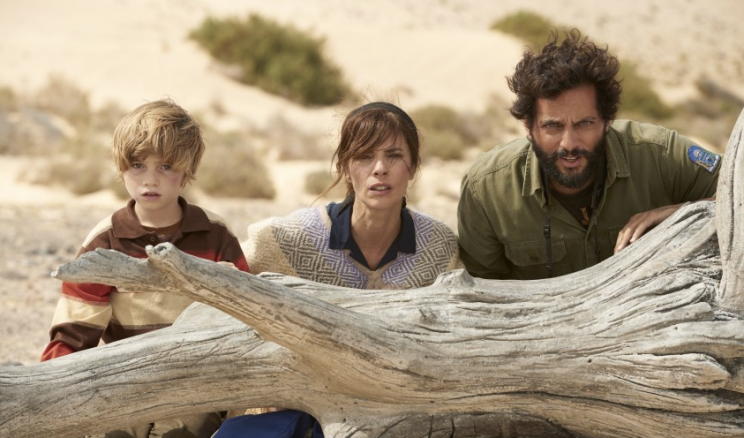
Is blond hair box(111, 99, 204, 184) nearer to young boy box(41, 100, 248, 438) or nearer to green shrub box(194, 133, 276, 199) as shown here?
young boy box(41, 100, 248, 438)

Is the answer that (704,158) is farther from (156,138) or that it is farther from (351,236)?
(156,138)

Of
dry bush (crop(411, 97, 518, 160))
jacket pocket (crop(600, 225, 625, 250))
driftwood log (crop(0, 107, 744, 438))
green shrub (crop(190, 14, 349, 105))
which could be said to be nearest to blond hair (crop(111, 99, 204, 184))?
driftwood log (crop(0, 107, 744, 438))

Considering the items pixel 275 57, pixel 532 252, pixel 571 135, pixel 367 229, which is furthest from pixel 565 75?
pixel 275 57

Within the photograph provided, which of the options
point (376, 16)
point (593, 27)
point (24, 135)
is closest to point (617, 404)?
point (24, 135)

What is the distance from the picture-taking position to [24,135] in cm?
1295

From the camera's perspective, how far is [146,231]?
3.52 m

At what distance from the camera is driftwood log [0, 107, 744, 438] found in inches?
108

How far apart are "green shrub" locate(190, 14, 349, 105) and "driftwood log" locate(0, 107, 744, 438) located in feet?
51.0

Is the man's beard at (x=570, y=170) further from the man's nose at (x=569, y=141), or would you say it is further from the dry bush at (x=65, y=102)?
the dry bush at (x=65, y=102)

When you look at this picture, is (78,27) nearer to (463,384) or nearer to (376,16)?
(376,16)

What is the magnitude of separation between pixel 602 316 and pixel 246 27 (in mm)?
18817

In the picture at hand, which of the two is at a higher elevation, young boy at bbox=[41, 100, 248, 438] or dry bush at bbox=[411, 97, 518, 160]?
dry bush at bbox=[411, 97, 518, 160]

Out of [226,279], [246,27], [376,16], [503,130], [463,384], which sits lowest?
[463,384]

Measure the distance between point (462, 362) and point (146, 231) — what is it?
4.50ft
